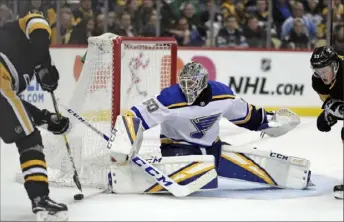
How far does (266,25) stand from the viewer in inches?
248

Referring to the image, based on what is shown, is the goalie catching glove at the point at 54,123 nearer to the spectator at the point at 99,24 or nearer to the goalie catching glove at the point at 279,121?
the goalie catching glove at the point at 279,121

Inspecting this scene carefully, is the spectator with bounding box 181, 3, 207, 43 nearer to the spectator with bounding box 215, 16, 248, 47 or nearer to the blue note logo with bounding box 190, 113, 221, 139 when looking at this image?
the spectator with bounding box 215, 16, 248, 47

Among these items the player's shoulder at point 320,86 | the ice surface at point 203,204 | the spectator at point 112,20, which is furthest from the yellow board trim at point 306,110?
the player's shoulder at point 320,86

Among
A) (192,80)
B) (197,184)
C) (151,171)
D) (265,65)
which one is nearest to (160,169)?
(151,171)

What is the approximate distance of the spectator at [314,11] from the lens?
6062mm

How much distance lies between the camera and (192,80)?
128 inches

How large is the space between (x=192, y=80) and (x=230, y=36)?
321cm

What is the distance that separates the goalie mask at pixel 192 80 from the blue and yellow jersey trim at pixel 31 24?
746 mm

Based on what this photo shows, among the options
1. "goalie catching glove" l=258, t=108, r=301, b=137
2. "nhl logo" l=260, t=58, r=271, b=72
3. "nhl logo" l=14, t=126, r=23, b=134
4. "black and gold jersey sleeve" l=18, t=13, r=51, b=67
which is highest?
"black and gold jersey sleeve" l=18, t=13, r=51, b=67

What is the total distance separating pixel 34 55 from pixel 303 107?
3.91 meters

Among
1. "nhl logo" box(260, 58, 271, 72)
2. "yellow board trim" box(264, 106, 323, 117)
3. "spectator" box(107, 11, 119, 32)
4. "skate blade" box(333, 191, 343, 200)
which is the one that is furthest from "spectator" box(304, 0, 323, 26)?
"skate blade" box(333, 191, 343, 200)

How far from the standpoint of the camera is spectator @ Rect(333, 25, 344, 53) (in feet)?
19.2

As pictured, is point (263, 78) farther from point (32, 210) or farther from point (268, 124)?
point (32, 210)

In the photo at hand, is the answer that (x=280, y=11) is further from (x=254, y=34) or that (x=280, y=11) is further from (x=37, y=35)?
(x=37, y=35)
